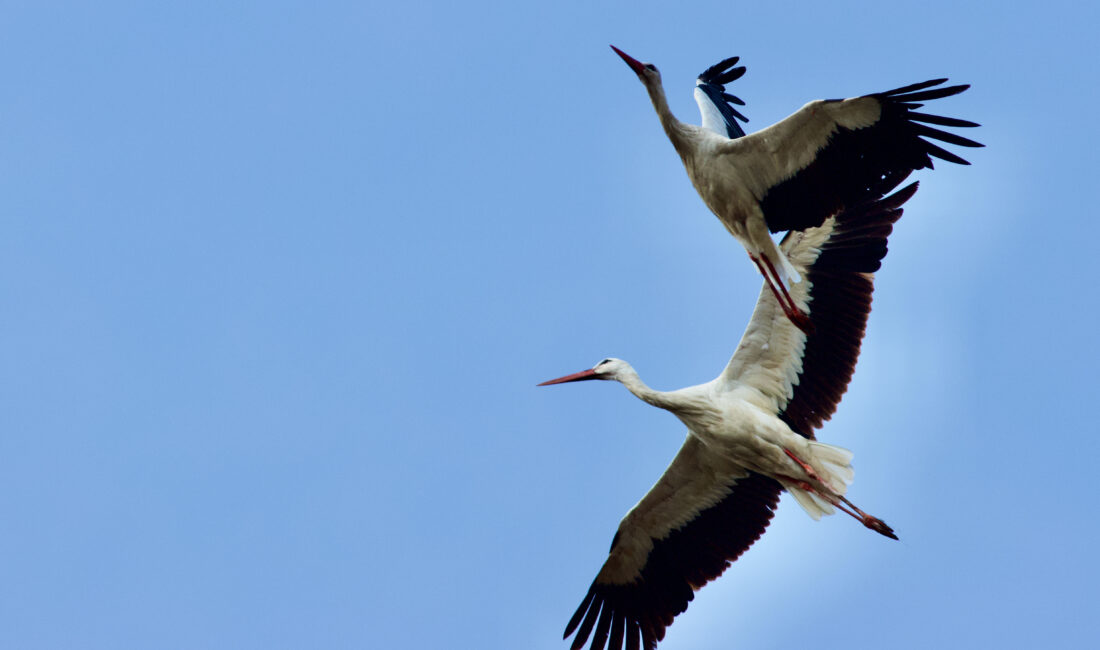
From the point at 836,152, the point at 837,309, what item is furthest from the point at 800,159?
the point at 837,309

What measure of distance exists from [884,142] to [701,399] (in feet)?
7.07

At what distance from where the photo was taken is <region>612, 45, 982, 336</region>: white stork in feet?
33.1

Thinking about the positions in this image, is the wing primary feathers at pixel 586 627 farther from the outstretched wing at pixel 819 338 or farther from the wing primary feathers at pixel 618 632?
the outstretched wing at pixel 819 338

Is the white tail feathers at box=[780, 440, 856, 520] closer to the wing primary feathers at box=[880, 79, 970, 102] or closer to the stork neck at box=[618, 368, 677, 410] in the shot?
the stork neck at box=[618, 368, 677, 410]

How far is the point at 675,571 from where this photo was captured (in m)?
11.7

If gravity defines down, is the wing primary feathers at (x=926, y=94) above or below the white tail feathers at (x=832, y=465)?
above

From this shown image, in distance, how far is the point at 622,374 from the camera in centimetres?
1130

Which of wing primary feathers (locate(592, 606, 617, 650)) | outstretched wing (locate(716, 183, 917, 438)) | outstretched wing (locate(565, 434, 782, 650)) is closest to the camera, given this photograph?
outstretched wing (locate(716, 183, 917, 438))

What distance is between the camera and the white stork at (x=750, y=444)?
10.9 metres

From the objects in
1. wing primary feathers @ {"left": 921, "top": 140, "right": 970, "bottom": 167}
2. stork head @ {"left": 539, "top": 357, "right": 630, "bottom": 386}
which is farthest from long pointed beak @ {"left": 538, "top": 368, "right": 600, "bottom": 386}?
wing primary feathers @ {"left": 921, "top": 140, "right": 970, "bottom": 167}

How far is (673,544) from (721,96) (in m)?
4.27

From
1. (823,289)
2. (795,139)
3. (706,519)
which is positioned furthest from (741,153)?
(706,519)

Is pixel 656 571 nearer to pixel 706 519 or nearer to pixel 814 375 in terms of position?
pixel 706 519

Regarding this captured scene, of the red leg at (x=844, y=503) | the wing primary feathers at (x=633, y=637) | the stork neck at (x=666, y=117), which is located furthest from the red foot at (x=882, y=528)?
the stork neck at (x=666, y=117)
